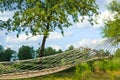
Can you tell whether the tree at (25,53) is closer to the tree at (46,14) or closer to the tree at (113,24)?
the tree at (46,14)

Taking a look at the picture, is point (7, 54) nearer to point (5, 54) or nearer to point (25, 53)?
point (5, 54)

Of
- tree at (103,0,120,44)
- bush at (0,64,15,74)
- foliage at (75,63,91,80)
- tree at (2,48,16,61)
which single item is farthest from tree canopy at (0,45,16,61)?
tree at (103,0,120,44)

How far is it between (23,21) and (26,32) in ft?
3.31

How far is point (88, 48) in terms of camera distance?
15.9 metres

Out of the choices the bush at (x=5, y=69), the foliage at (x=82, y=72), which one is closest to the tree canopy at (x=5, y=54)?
the foliage at (x=82, y=72)

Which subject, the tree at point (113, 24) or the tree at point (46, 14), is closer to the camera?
the tree at point (46, 14)

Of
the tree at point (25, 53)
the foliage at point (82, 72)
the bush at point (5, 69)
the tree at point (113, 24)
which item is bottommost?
the foliage at point (82, 72)

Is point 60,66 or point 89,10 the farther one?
point 89,10

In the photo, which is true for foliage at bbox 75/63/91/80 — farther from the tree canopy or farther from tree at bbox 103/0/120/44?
tree at bbox 103/0/120/44

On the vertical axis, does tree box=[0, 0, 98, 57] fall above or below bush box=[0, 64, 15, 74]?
above

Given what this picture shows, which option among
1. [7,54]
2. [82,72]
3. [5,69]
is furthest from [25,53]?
[5,69]

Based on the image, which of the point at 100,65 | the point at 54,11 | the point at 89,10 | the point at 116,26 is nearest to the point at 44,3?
the point at 54,11

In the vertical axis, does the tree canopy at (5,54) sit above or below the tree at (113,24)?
below

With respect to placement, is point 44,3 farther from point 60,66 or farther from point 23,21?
point 60,66
